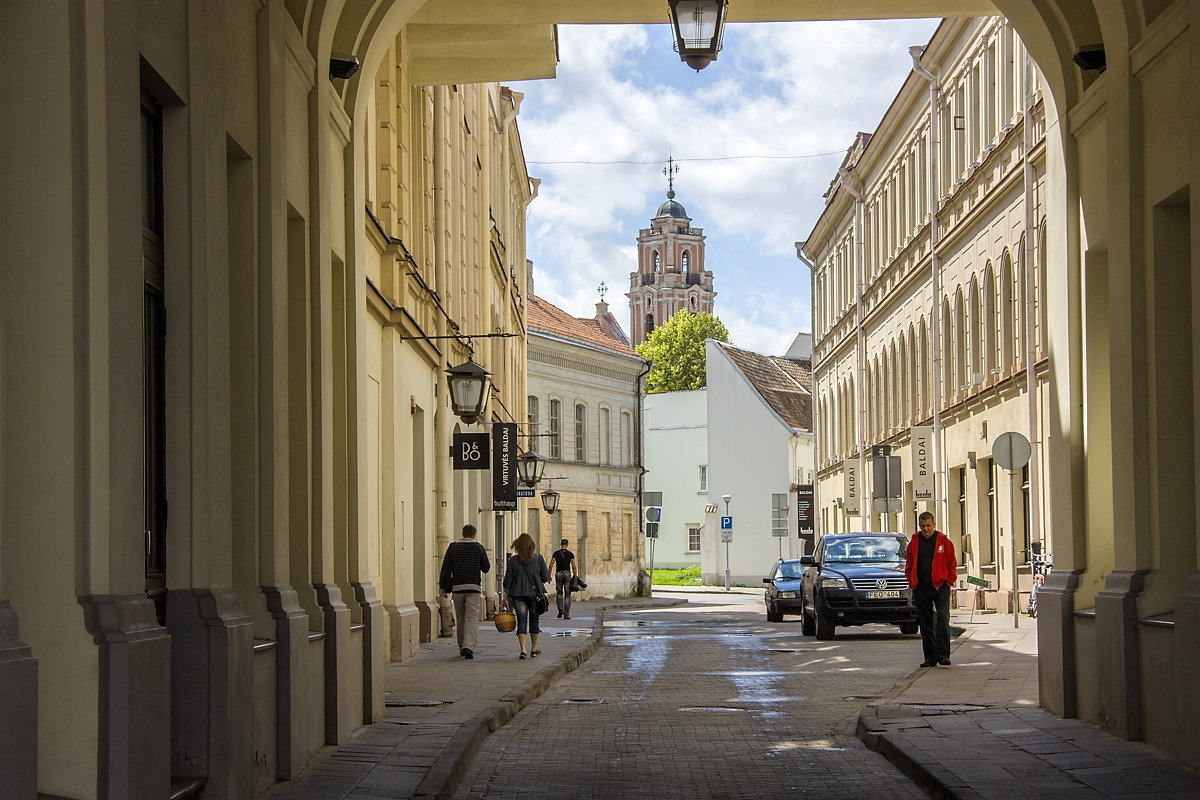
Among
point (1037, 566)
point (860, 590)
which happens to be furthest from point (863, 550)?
point (1037, 566)

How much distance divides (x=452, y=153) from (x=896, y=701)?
53.8 feet

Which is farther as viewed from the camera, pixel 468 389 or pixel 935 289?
pixel 935 289

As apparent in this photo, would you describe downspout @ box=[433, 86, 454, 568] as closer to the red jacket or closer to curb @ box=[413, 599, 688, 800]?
curb @ box=[413, 599, 688, 800]

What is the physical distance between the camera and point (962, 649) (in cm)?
2102

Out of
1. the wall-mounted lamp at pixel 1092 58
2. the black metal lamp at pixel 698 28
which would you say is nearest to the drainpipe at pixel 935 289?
the wall-mounted lamp at pixel 1092 58

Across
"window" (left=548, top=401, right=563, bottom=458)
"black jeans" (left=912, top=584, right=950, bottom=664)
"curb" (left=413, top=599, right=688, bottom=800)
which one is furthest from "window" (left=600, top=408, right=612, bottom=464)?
"black jeans" (left=912, top=584, right=950, bottom=664)

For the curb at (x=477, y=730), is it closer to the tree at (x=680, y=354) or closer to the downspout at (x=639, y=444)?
the downspout at (x=639, y=444)

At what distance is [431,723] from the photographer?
40.7 feet

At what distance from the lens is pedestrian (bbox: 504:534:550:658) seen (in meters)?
21.4

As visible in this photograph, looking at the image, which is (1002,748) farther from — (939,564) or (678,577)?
(678,577)

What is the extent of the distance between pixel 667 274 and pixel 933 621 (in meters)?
128

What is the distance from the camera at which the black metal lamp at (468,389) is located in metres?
21.0

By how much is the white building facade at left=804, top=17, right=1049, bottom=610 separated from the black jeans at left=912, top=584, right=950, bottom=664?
486 cm

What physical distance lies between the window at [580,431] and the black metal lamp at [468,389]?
3492 cm
